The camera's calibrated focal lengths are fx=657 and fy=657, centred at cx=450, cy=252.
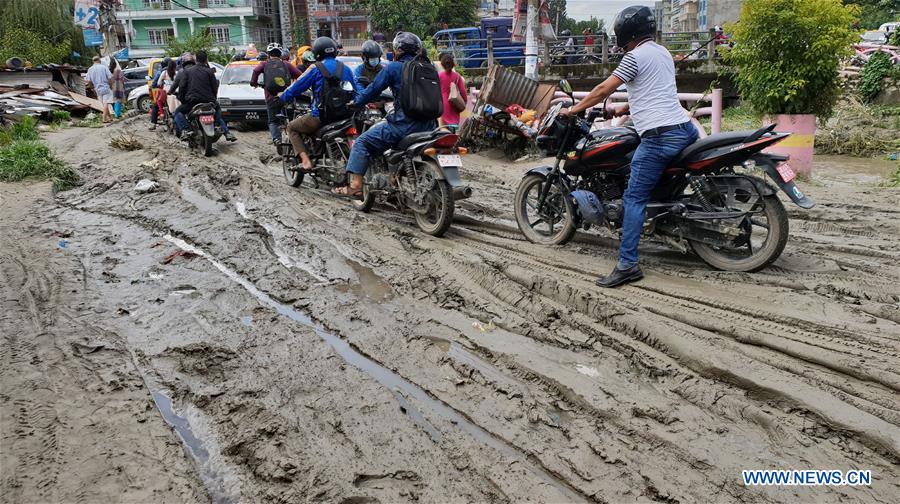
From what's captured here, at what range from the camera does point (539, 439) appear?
121 inches

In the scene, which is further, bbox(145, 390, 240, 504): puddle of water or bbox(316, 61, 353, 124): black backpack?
bbox(316, 61, 353, 124): black backpack

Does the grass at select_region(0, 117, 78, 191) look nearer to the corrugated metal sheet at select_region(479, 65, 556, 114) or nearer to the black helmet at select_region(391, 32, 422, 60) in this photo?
the black helmet at select_region(391, 32, 422, 60)

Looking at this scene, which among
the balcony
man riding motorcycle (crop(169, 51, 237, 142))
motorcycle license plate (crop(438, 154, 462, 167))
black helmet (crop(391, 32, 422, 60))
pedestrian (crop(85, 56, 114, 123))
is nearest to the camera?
motorcycle license plate (crop(438, 154, 462, 167))

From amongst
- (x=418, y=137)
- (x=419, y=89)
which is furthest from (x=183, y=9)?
(x=418, y=137)

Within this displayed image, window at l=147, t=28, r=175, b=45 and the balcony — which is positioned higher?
the balcony

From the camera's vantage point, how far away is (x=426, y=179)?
6766 mm

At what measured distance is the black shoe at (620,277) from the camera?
193 inches

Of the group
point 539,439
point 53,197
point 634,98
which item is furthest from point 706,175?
point 53,197

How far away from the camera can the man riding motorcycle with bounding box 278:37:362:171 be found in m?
7.89

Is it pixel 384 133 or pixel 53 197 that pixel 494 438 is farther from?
pixel 53 197

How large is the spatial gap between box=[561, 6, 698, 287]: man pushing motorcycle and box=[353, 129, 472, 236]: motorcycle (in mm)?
1927

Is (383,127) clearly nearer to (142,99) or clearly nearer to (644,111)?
(644,111)

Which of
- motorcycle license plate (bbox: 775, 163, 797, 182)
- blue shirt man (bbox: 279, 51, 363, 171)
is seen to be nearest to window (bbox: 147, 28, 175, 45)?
blue shirt man (bbox: 279, 51, 363, 171)

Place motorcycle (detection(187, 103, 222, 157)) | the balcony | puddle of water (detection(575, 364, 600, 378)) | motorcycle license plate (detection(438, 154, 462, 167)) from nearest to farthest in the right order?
puddle of water (detection(575, 364, 600, 378)), motorcycle license plate (detection(438, 154, 462, 167)), motorcycle (detection(187, 103, 222, 157)), the balcony
